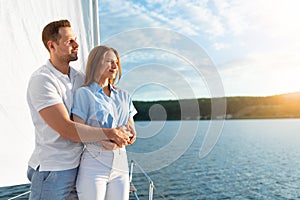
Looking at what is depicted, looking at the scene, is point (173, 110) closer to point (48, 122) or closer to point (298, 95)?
point (48, 122)

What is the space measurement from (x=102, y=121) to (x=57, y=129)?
0.60 ft

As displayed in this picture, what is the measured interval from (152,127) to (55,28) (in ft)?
2.32

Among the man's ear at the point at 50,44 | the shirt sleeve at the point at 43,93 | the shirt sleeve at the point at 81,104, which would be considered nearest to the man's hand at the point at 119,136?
the shirt sleeve at the point at 81,104

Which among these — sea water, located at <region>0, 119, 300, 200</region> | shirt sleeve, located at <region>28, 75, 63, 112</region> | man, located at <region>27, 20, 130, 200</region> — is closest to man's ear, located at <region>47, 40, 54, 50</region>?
man, located at <region>27, 20, 130, 200</region>

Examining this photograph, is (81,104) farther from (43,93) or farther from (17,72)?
(17,72)

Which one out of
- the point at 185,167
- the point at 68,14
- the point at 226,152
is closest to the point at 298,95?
the point at 226,152

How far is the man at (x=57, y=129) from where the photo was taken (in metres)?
1.24

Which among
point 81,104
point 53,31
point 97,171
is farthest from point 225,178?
point 53,31

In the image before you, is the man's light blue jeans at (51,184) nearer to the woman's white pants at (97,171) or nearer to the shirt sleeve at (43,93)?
the woman's white pants at (97,171)

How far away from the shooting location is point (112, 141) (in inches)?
50.6

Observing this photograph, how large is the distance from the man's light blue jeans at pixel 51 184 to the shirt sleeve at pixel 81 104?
0.78ft

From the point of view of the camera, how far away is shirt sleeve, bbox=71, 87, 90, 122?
4.26ft

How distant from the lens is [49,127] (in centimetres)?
129

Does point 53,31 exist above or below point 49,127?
above
